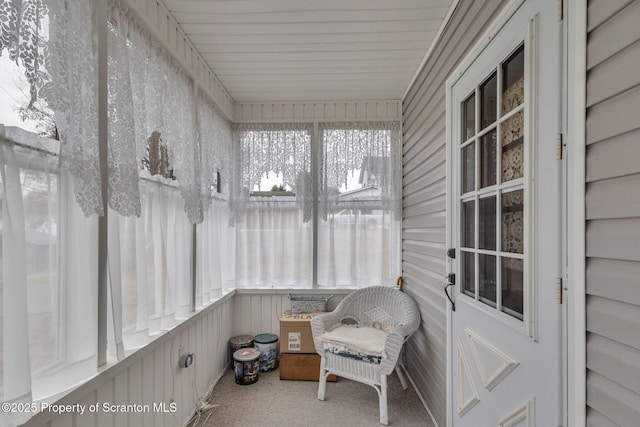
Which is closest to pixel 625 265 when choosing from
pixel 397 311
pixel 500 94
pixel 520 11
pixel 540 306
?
pixel 540 306

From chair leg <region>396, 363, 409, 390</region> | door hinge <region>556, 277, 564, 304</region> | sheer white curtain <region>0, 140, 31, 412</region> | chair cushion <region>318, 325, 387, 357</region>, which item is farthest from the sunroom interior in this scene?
door hinge <region>556, 277, 564, 304</region>

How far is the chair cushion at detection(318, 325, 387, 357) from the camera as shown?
89.4 inches

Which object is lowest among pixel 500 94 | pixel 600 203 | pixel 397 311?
pixel 397 311

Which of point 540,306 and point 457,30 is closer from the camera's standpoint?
point 540,306

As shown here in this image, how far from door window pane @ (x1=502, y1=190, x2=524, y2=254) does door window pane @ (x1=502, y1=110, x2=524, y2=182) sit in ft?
0.28

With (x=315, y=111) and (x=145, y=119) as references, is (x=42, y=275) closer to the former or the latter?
(x=145, y=119)

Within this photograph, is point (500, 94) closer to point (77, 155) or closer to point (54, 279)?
point (77, 155)

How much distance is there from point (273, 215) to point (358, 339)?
154 cm

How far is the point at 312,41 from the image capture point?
6.95 ft

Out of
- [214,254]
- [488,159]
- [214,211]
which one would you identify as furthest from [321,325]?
[488,159]

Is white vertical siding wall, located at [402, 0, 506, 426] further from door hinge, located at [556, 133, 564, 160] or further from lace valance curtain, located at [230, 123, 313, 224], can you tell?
lace valance curtain, located at [230, 123, 313, 224]

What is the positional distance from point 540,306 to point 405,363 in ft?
7.21

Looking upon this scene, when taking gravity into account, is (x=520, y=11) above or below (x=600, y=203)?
above

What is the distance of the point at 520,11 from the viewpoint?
1.21m
